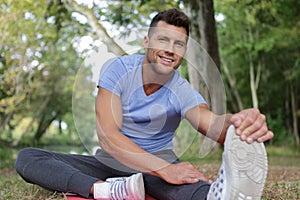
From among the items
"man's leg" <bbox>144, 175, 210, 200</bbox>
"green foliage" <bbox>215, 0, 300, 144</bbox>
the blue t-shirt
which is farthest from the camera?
"green foliage" <bbox>215, 0, 300, 144</bbox>

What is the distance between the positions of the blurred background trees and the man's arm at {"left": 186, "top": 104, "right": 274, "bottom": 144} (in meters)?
0.59

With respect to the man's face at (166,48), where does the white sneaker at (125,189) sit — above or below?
below

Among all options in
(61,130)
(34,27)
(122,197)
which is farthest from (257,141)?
(61,130)

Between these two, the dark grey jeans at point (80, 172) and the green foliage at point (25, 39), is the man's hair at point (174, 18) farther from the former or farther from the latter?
the green foliage at point (25, 39)

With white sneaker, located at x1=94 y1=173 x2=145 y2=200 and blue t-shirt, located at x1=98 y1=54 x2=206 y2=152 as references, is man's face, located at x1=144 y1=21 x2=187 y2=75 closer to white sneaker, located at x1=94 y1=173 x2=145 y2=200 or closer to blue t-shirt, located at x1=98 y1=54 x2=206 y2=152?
blue t-shirt, located at x1=98 y1=54 x2=206 y2=152

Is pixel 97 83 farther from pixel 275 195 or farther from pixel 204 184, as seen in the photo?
pixel 275 195

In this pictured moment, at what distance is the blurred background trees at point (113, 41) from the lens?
20.6 ft

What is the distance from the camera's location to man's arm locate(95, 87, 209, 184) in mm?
1890

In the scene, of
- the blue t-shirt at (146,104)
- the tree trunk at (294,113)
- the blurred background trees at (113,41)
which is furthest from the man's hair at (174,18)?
the tree trunk at (294,113)

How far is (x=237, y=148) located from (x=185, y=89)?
2.65ft

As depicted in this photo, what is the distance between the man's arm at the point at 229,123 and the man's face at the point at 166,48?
0.25 meters

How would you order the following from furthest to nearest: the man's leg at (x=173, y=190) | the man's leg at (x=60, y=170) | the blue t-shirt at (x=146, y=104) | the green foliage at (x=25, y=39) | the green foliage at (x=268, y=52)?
1. the green foliage at (x=268, y=52)
2. the green foliage at (x=25, y=39)
3. the blue t-shirt at (x=146, y=104)
4. the man's leg at (x=60, y=170)
5. the man's leg at (x=173, y=190)

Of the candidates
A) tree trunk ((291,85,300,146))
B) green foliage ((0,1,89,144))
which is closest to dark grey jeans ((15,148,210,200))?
green foliage ((0,1,89,144))

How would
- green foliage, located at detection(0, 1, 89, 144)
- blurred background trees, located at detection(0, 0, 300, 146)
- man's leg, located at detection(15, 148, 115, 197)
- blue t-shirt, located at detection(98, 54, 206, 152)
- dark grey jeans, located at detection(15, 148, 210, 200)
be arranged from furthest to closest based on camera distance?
green foliage, located at detection(0, 1, 89, 144)
blurred background trees, located at detection(0, 0, 300, 146)
blue t-shirt, located at detection(98, 54, 206, 152)
man's leg, located at detection(15, 148, 115, 197)
dark grey jeans, located at detection(15, 148, 210, 200)
